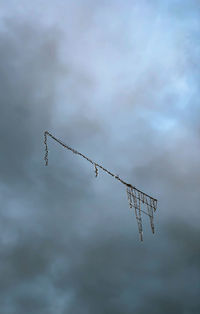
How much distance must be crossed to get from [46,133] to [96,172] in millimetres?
16477

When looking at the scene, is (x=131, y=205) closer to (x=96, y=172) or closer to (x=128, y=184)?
(x=128, y=184)

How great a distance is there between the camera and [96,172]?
83.3m

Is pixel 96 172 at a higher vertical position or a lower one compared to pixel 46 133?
lower

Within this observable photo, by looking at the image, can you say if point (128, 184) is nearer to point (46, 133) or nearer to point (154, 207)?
point (154, 207)

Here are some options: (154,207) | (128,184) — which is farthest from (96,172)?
(154,207)

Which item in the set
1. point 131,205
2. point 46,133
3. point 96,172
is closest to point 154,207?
point 131,205

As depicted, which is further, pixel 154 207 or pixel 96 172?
pixel 154 207

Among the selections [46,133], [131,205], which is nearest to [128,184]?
[131,205]

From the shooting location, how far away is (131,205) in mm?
87500

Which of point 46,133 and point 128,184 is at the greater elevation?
point 46,133

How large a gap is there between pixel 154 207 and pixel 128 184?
316 inches

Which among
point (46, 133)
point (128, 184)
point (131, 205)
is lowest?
point (131, 205)

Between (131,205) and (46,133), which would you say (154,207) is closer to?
(131,205)

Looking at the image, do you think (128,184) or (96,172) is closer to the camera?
(96,172)
